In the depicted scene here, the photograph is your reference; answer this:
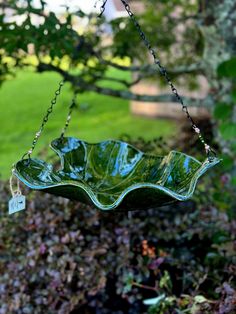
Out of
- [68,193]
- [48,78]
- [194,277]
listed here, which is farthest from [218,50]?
[48,78]

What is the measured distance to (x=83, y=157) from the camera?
2172mm

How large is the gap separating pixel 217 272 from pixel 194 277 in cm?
10

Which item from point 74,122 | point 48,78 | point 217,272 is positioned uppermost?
point 48,78

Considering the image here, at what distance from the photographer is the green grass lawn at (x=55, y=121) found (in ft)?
23.5

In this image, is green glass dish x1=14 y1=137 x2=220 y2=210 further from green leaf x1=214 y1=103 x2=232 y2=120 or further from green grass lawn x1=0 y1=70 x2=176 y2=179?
green grass lawn x1=0 y1=70 x2=176 y2=179

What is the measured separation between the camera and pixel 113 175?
2.16 meters

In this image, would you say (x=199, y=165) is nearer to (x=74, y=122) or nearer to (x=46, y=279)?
(x=46, y=279)

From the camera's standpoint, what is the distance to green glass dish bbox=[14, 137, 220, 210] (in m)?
1.58

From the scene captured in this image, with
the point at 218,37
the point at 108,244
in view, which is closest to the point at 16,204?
the point at 108,244

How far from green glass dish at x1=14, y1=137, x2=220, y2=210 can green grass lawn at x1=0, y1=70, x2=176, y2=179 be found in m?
3.73

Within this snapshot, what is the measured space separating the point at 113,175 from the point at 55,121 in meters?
6.17

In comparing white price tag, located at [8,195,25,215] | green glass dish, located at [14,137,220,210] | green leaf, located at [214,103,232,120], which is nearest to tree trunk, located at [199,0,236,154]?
green leaf, located at [214,103,232,120]

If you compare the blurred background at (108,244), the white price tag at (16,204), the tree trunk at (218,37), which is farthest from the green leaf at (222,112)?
the white price tag at (16,204)

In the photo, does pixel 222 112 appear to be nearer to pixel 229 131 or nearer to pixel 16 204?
pixel 229 131
